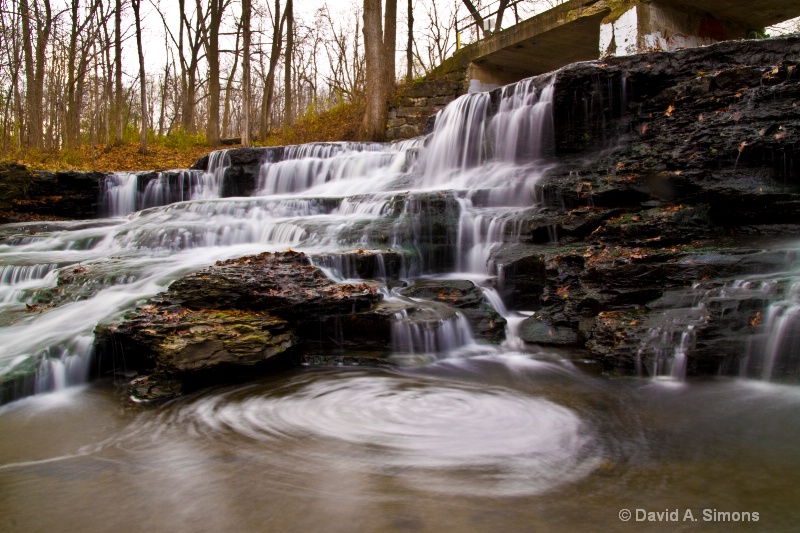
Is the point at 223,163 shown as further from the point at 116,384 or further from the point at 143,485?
the point at 143,485

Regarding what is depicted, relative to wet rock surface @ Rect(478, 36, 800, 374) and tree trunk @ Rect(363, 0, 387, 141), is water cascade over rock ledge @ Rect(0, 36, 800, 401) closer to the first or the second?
wet rock surface @ Rect(478, 36, 800, 374)

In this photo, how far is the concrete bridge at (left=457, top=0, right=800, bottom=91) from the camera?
486 inches

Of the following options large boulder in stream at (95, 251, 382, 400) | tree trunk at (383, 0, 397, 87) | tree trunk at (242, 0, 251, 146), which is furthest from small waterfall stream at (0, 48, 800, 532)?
tree trunk at (242, 0, 251, 146)

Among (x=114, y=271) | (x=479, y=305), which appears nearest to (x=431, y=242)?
(x=479, y=305)

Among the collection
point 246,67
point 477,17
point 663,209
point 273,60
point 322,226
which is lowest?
point 322,226

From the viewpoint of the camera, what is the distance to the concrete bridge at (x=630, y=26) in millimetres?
12352

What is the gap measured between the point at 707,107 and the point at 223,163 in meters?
11.3

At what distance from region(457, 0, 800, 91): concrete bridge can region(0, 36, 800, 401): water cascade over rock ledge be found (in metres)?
4.21

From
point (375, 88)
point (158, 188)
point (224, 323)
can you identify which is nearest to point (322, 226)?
point (224, 323)

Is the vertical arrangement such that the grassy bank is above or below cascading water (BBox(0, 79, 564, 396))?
above

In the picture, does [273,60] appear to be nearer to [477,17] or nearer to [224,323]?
[477,17]

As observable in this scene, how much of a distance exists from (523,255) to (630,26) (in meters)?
8.59

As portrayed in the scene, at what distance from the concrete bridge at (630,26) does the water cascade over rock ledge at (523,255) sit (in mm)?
4213

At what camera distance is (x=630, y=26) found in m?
12.4
